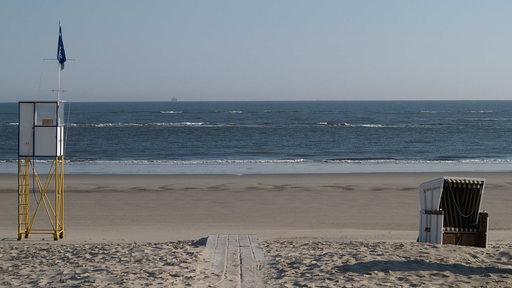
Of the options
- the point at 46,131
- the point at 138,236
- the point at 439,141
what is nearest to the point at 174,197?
the point at 138,236

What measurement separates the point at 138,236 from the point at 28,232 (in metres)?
2.21

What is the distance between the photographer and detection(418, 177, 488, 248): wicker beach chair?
11680mm

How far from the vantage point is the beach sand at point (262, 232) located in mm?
9297

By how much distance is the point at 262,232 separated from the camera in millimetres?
14820

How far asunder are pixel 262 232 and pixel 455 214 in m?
4.46

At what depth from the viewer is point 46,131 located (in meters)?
13.2

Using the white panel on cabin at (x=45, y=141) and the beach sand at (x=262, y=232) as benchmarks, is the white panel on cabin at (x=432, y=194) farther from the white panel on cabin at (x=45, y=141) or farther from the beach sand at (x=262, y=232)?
the white panel on cabin at (x=45, y=141)

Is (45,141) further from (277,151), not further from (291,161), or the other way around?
(277,151)

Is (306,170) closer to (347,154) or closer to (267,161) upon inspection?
(267,161)

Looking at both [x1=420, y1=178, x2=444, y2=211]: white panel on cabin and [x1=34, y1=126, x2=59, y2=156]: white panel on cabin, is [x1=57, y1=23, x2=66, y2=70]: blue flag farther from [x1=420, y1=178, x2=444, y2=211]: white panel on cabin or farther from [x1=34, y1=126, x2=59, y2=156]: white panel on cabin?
[x1=420, y1=178, x2=444, y2=211]: white panel on cabin

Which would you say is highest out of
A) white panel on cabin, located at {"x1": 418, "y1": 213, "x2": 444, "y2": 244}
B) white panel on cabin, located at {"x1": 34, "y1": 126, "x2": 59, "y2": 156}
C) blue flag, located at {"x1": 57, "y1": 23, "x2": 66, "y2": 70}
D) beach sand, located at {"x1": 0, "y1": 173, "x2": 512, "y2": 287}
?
blue flag, located at {"x1": 57, "y1": 23, "x2": 66, "y2": 70}

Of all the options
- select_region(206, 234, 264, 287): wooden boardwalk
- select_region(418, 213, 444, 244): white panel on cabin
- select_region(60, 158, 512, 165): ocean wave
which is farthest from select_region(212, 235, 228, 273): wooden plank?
select_region(60, 158, 512, 165): ocean wave

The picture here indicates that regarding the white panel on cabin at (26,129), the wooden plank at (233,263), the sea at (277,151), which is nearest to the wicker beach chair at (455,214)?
the wooden plank at (233,263)

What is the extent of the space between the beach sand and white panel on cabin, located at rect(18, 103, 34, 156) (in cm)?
181
